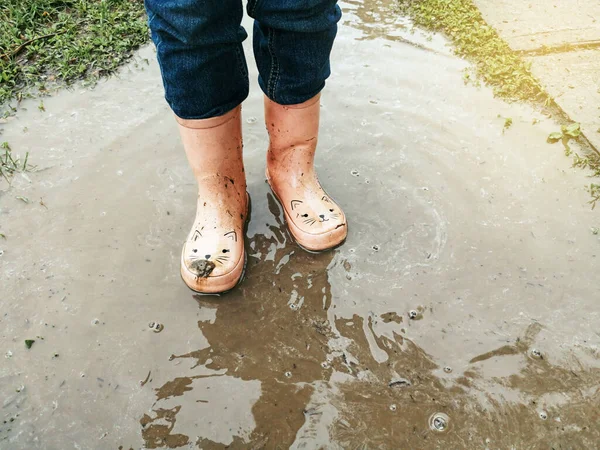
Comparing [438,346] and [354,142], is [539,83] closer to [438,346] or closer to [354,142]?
[354,142]

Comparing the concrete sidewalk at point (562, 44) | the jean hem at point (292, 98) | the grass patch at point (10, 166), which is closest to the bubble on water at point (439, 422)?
the jean hem at point (292, 98)

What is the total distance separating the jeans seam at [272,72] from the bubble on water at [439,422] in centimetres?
100

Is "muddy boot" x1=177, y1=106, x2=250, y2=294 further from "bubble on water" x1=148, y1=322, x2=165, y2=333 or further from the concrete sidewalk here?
the concrete sidewalk

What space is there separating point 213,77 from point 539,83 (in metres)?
1.62

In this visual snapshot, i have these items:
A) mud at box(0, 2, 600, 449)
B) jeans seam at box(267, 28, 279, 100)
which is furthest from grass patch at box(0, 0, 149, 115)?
jeans seam at box(267, 28, 279, 100)

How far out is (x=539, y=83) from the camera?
215cm

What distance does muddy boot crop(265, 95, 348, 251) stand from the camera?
1.50 m

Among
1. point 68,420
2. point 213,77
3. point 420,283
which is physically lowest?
point 68,420

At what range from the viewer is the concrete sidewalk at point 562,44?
2.05m

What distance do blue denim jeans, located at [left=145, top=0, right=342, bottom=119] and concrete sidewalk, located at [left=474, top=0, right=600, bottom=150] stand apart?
129 centimetres

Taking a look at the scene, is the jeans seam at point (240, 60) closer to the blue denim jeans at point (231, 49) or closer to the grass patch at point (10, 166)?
the blue denim jeans at point (231, 49)

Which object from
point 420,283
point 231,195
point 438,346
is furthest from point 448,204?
point 231,195

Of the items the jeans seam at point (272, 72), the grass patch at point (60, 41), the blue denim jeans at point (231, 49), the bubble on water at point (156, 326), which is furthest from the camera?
the grass patch at point (60, 41)

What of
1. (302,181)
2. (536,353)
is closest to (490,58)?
(302,181)
